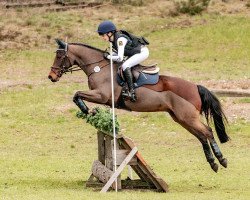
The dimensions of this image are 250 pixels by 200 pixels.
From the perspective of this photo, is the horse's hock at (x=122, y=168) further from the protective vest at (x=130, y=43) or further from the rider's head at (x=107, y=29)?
the rider's head at (x=107, y=29)

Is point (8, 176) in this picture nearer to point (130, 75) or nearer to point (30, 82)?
point (130, 75)

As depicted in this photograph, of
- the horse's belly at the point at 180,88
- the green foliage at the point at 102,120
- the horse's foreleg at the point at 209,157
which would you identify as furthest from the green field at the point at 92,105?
the horse's belly at the point at 180,88

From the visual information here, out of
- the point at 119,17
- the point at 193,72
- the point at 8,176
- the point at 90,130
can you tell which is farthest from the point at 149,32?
the point at 8,176

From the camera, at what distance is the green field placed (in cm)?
1834

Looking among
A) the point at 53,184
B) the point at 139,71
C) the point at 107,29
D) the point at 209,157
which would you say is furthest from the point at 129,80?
the point at 53,184

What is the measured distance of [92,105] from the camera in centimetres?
2855

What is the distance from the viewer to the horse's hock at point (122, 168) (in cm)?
1691

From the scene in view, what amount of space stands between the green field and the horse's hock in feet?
0.86

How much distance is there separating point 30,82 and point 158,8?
520 inches

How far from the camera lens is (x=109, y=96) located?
17797 mm

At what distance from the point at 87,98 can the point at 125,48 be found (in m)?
1.15

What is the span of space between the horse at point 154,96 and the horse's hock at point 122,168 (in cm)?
73

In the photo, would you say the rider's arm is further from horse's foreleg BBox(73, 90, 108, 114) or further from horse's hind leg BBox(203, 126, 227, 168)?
horse's hind leg BBox(203, 126, 227, 168)

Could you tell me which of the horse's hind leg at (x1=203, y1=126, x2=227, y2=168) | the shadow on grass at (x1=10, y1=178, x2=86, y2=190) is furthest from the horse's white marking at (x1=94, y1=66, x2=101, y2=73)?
the horse's hind leg at (x1=203, y1=126, x2=227, y2=168)
